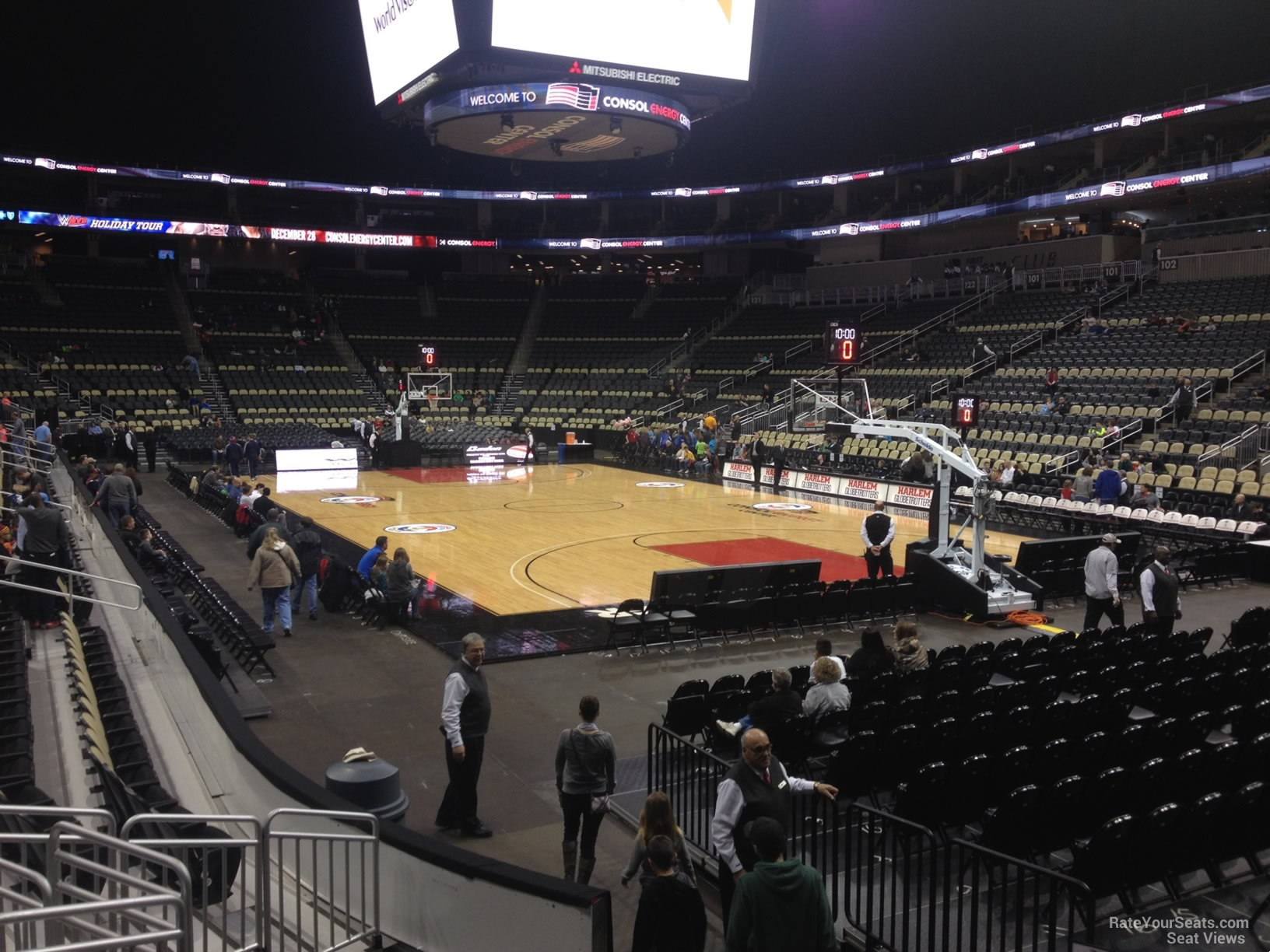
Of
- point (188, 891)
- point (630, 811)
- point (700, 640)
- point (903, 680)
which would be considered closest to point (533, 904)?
point (188, 891)

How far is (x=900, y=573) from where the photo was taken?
17.8m

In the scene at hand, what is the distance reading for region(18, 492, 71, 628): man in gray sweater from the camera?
454 inches

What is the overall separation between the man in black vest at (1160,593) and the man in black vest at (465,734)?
26.3 feet

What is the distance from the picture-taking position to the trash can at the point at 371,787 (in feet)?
21.7

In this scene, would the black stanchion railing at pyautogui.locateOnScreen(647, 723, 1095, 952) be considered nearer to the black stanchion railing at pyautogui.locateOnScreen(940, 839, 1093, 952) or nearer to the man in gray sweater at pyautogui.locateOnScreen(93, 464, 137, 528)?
the black stanchion railing at pyautogui.locateOnScreen(940, 839, 1093, 952)

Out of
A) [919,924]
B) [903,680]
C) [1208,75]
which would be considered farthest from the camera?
[1208,75]

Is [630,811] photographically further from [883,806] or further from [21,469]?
[21,469]

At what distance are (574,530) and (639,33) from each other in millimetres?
12149

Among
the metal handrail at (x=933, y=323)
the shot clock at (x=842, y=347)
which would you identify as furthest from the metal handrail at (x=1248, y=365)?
the shot clock at (x=842, y=347)

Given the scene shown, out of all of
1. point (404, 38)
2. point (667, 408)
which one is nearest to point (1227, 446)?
point (667, 408)

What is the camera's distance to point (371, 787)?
6.64m

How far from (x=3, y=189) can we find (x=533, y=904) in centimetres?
5071

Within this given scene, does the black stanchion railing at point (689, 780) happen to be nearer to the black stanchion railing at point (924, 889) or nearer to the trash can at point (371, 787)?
the black stanchion railing at point (924, 889)

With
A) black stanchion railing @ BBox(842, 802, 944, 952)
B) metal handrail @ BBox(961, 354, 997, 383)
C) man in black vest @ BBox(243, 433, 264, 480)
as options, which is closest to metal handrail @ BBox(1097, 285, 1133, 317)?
metal handrail @ BBox(961, 354, 997, 383)
